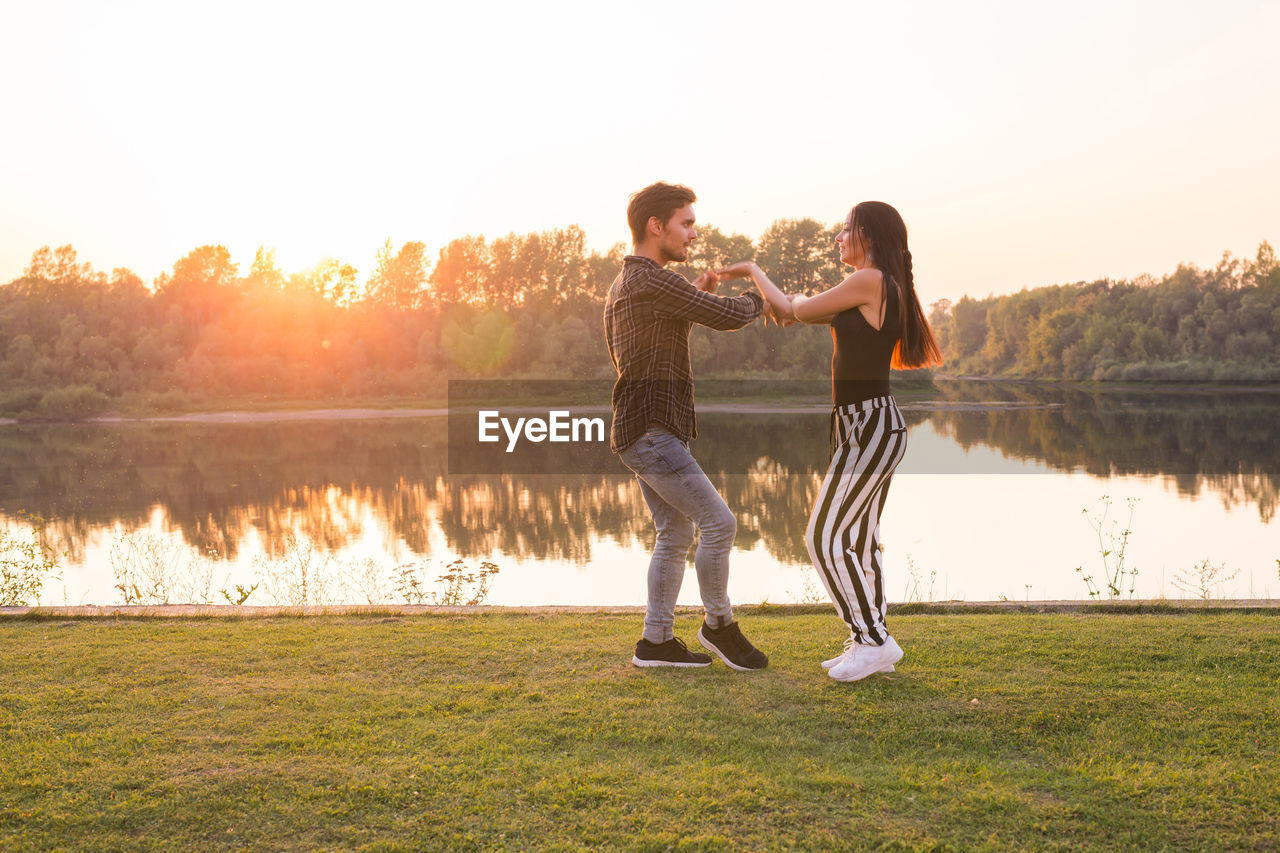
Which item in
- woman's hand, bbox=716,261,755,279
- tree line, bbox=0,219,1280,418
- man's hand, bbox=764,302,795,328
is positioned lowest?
man's hand, bbox=764,302,795,328

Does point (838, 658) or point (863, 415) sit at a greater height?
point (863, 415)

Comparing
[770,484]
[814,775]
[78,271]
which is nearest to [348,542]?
[770,484]

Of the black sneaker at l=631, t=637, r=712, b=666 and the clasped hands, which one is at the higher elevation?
the clasped hands

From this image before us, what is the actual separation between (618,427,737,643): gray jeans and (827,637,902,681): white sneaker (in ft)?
1.86

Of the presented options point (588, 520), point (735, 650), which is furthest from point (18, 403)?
point (735, 650)

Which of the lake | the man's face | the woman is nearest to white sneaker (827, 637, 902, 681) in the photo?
the woman

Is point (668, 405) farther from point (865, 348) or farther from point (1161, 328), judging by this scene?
point (1161, 328)

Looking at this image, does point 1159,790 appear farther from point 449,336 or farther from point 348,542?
point 449,336

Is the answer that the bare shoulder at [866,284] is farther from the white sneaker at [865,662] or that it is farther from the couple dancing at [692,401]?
the white sneaker at [865,662]

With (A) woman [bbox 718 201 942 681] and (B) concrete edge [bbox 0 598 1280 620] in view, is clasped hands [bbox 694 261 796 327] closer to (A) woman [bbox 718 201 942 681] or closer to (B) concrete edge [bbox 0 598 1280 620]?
(A) woman [bbox 718 201 942 681]

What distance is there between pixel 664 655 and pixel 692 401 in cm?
121

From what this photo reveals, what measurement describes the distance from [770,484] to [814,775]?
18192mm

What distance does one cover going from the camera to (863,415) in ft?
13.9

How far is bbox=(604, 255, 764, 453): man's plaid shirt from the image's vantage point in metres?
4.21
